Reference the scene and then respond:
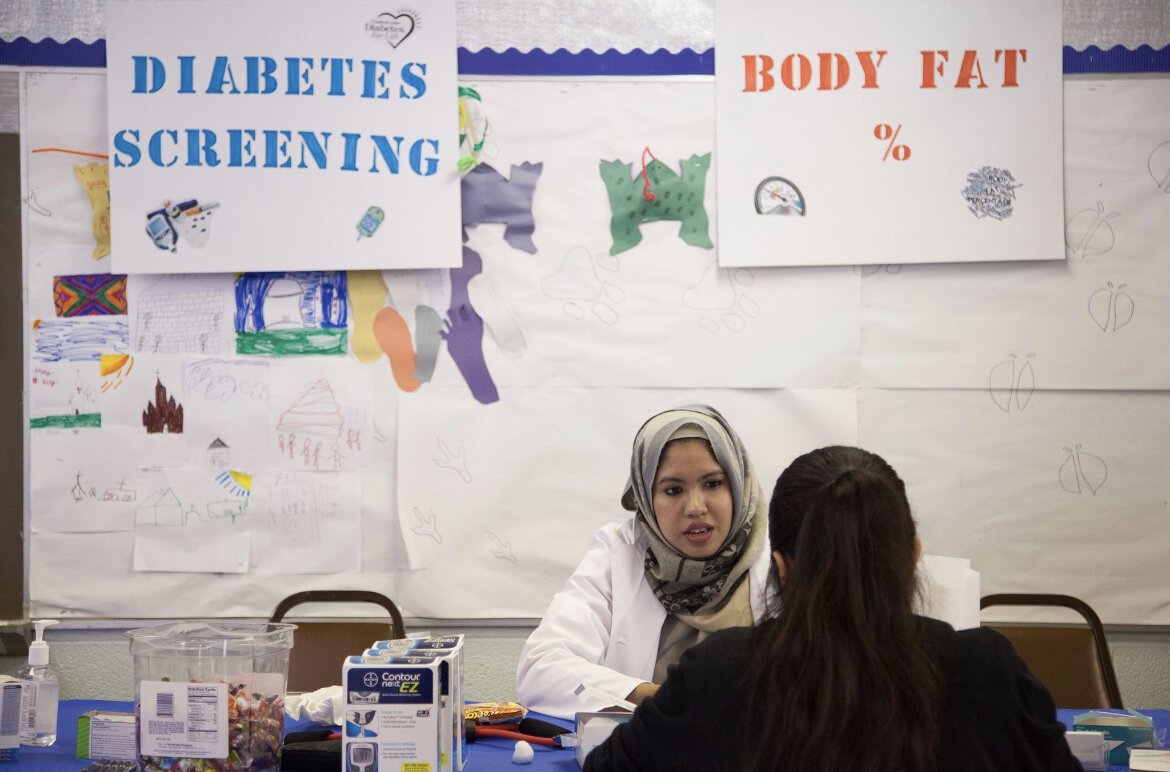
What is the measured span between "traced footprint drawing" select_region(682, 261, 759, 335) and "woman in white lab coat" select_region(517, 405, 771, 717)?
31.8 inches

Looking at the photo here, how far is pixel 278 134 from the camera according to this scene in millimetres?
3240

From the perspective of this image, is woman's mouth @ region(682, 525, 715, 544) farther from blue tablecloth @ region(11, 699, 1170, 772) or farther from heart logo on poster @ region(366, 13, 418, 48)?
heart logo on poster @ region(366, 13, 418, 48)

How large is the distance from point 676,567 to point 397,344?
127 centimetres

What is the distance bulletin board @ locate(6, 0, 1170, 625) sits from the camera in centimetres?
321

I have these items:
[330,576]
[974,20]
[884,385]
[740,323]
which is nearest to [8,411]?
[330,576]

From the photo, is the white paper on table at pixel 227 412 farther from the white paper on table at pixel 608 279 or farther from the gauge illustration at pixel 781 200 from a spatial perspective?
the gauge illustration at pixel 781 200

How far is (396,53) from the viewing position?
3.24 m

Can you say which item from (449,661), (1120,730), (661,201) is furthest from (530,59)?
(1120,730)

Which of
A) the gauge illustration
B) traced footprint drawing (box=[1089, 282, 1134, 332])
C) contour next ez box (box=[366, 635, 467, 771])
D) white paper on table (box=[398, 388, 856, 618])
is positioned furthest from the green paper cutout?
contour next ez box (box=[366, 635, 467, 771])

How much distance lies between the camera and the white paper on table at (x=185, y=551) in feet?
10.7

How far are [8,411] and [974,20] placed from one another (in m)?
3.10

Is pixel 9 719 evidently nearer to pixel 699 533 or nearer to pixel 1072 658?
pixel 699 533

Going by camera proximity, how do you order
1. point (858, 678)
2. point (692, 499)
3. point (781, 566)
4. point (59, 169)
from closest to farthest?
point (858, 678), point (781, 566), point (692, 499), point (59, 169)

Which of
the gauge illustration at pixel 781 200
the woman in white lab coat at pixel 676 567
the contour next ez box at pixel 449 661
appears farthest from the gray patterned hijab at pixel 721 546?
the gauge illustration at pixel 781 200
